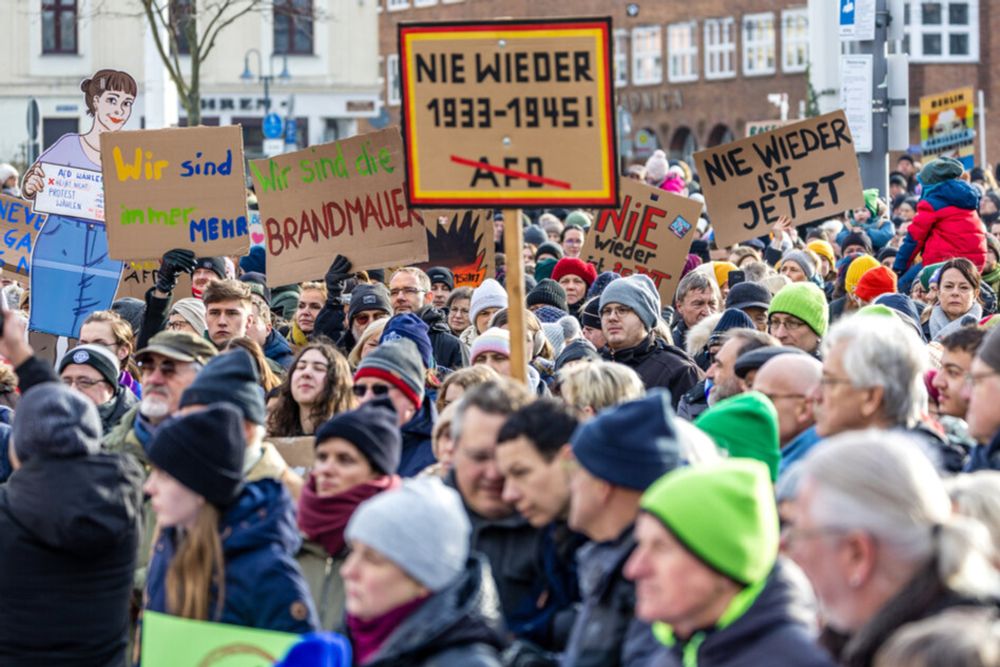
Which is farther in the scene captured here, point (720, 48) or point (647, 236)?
point (720, 48)

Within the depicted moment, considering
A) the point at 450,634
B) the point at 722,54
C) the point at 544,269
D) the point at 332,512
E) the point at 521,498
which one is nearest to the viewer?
the point at 450,634

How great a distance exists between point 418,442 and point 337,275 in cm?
350

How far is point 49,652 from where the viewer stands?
221 inches

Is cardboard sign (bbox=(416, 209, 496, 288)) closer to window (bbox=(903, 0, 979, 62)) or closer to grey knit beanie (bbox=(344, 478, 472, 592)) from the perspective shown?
grey knit beanie (bbox=(344, 478, 472, 592))

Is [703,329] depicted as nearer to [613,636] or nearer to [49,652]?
[49,652]

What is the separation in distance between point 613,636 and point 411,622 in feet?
1.62

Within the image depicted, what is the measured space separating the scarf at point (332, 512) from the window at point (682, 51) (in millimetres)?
60683

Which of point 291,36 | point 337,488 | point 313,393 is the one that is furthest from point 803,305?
point 291,36

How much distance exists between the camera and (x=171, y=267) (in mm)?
9195

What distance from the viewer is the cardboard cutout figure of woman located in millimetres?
10531

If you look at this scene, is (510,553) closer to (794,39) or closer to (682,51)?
(794,39)

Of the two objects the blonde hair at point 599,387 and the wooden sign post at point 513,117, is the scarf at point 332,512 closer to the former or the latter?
the blonde hair at point 599,387

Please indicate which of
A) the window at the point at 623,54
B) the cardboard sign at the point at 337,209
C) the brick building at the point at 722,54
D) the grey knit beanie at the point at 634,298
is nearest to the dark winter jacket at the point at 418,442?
the grey knit beanie at the point at 634,298

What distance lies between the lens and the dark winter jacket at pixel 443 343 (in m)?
9.91
